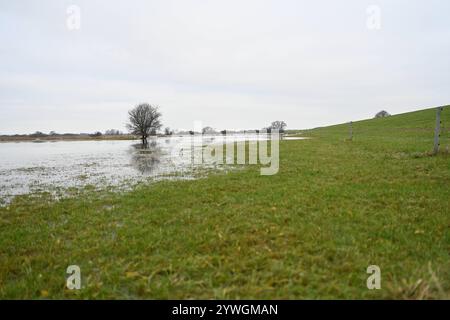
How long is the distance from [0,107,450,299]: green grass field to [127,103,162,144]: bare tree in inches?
2458

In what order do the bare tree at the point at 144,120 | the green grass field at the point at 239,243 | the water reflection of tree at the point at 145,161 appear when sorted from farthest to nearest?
the bare tree at the point at 144,120 → the water reflection of tree at the point at 145,161 → the green grass field at the point at 239,243

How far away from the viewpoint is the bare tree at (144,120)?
6800cm

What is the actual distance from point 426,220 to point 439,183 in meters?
4.17

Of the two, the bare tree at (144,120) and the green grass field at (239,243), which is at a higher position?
the bare tree at (144,120)

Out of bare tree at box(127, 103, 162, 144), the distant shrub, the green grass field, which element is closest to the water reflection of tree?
the green grass field

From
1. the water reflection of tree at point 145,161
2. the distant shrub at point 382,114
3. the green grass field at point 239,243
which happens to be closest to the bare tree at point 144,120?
the water reflection of tree at point 145,161

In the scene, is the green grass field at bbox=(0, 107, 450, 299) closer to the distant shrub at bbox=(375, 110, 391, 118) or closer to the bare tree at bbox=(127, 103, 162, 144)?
the bare tree at bbox=(127, 103, 162, 144)

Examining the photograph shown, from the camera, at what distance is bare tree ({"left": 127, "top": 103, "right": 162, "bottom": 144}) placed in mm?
68000

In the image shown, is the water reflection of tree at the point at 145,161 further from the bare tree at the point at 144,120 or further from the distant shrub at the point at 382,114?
the distant shrub at the point at 382,114

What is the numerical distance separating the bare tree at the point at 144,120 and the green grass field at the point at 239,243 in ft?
205

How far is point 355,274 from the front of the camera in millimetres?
3668

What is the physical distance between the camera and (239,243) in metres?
4.80

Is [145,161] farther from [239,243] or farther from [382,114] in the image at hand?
[382,114]
